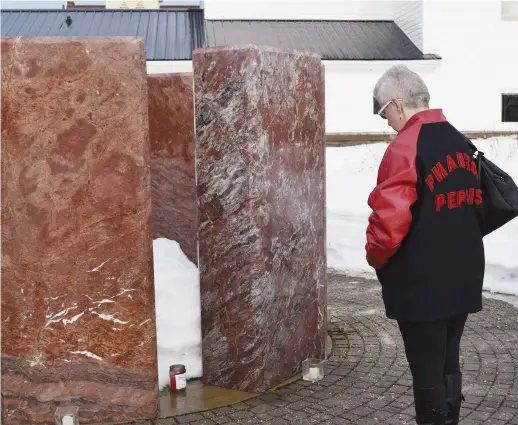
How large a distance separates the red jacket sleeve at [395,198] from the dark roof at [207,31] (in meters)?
13.2

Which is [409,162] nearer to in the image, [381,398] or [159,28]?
[381,398]

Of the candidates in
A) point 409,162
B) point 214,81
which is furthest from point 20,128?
point 409,162

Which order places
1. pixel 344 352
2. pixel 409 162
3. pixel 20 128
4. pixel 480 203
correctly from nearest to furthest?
pixel 409 162, pixel 480 203, pixel 20 128, pixel 344 352

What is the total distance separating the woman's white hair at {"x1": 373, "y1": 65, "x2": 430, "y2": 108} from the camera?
2658mm

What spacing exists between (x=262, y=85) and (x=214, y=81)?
0.28 m

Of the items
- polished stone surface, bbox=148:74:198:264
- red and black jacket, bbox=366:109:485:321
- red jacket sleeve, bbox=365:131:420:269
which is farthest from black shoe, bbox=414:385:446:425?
polished stone surface, bbox=148:74:198:264

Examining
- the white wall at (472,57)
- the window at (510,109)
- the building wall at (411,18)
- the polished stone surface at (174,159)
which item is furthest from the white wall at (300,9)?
the polished stone surface at (174,159)

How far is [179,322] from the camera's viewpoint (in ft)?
13.5

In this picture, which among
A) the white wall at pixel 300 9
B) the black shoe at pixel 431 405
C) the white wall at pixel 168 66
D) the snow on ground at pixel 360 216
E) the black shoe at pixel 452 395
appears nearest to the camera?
the black shoe at pixel 431 405

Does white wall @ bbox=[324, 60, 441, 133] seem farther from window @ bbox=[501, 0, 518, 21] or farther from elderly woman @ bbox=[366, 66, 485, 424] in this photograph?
elderly woman @ bbox=[366, 66, 485, 424]

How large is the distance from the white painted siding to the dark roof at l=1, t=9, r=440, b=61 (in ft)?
0.57

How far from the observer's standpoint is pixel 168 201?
4.36 meters

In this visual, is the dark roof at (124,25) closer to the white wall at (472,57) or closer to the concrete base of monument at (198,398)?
the white wall at (472,57)

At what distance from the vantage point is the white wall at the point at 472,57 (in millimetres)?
16062
